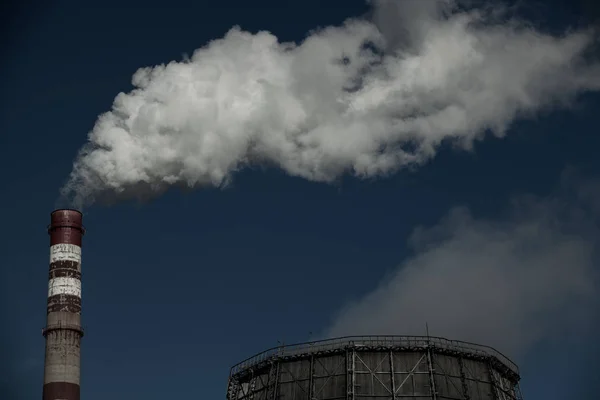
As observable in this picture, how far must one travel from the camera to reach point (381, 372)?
4566cm

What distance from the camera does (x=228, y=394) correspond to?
171ft

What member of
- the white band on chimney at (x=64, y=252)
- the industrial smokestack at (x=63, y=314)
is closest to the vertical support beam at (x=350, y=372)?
the industrial smokestack at (x=63, y=314)

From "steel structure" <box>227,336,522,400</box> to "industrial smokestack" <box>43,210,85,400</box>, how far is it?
1209cm

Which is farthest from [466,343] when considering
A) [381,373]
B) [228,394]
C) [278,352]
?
[228,394]

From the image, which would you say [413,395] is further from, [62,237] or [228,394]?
[62,237]

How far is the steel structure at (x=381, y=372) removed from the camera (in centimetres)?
4525

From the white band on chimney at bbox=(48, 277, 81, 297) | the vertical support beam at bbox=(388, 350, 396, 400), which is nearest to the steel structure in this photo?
the vertical support beam at bbox=(388, 350, 396, 400)

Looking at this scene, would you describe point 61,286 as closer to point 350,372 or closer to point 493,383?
point 350,372

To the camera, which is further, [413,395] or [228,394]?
[228,394]

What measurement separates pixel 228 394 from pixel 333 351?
889 cm

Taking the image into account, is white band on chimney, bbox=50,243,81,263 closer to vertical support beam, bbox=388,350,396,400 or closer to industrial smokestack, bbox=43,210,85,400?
industrial smokestack, bbox=43,210,85,400

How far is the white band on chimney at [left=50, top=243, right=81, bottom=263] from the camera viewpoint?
54.0 m

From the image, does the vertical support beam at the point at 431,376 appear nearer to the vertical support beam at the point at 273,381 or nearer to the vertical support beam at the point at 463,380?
the vertical support beam at the point at 463,380

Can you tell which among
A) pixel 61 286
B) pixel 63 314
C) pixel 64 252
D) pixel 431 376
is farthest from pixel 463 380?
pixel 64 252
